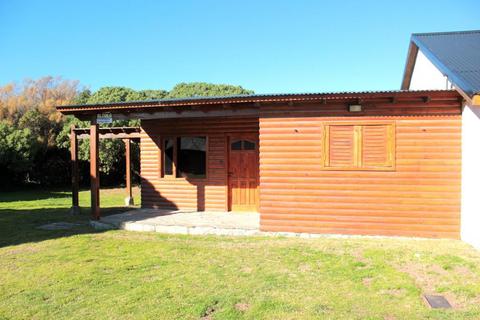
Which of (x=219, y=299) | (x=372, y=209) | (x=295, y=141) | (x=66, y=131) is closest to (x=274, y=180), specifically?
(x=295, y=141)

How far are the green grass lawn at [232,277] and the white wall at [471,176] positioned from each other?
415 mm

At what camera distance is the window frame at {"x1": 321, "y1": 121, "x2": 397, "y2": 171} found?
773cm

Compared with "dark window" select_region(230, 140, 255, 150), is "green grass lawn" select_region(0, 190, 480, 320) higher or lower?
lower

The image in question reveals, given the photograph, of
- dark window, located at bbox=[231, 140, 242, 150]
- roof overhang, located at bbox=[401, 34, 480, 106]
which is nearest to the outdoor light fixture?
roof overhang, located at bbox=[401, 34, 480, 106]

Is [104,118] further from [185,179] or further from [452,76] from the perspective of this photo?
[452,76]

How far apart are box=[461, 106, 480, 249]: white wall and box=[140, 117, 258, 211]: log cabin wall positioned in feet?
16.7

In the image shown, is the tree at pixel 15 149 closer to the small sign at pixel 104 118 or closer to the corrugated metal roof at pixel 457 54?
the small sign at pixel 104 118

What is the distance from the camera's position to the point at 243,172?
1112 cm

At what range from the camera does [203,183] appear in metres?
11.3

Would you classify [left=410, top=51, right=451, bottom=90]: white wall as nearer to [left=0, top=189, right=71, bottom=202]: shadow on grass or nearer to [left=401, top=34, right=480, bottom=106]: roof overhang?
[left=401, top=34, right=480, bottom=106]: roof overhang

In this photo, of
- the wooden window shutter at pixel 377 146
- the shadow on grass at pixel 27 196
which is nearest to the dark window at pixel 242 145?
the wooden window shutter at pixel 377 146

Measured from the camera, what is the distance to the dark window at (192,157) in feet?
37.2

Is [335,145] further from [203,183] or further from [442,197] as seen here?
[203,183]

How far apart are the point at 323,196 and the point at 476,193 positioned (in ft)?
8.59
